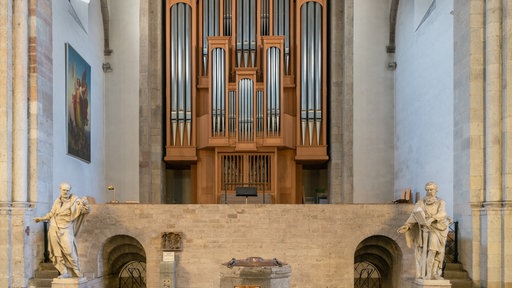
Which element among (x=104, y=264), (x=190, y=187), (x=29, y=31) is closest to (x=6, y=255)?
(x=104, y=264)

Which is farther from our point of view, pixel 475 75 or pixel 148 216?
pixel 148 216

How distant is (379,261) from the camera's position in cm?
1339

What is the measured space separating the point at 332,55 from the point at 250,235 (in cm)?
649

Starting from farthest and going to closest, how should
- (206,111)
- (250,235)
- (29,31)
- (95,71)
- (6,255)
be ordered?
(206,111) → (95,71) → (250,235) → (29,31) → (6,255)

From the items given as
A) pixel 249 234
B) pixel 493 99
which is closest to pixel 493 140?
pixel 493 99

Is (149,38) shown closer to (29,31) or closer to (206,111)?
(206,111)

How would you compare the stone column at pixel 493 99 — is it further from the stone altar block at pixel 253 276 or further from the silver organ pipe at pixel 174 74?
the silver organ pipe at pixel 174 74

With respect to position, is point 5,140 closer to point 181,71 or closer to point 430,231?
point 181,71

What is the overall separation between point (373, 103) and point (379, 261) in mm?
4850

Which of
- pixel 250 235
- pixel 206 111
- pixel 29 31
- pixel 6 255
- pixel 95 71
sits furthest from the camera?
pixel 206 111

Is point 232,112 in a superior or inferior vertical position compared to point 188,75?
inferior

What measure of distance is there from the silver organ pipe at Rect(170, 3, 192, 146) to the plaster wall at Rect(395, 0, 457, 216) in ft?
18.1

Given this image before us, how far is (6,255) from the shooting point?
10.5 metres

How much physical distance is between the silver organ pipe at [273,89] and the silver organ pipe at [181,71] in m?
2.11
